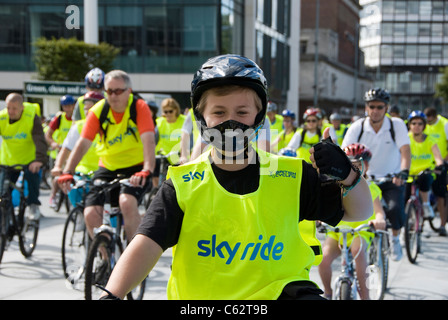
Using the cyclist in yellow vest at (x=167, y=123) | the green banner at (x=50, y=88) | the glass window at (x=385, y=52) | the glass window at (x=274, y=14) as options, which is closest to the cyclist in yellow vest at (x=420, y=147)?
the cyclist in yellow vest at (x=167, y=123)

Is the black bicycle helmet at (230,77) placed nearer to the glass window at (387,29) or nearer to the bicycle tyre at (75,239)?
the bicycle tyre at (75,239)

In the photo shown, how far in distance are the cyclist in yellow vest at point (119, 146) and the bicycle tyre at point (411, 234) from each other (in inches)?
158

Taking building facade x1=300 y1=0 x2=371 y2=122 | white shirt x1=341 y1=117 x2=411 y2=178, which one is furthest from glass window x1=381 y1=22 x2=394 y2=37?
white shirt x1=341 y1=117 x2=411 y2=178

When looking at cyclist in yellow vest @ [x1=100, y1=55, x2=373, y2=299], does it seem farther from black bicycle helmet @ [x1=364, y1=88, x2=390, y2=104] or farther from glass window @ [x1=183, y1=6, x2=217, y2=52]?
glass window @ [x1=183, y1=6, x2=217, y2=52]

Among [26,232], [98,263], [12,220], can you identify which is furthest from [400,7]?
[98,263]

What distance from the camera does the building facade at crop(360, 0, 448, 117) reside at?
106 metres

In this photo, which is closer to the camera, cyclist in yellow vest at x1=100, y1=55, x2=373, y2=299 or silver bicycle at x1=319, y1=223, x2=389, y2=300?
cyclist in yellow vest at x1=100, y1=55, x2=373, y2=299

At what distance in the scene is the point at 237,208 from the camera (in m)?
2.32

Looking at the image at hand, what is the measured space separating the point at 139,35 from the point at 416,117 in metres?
28.0

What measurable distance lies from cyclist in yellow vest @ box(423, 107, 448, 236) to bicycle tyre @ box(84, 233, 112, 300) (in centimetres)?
626

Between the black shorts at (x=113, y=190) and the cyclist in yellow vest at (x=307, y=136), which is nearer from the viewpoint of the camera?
the black shorts at (x=113, y=190)

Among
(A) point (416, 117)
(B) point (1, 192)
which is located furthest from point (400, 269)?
(B) point (1, 192)

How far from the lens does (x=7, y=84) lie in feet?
123

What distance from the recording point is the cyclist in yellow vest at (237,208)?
7.42 ft
